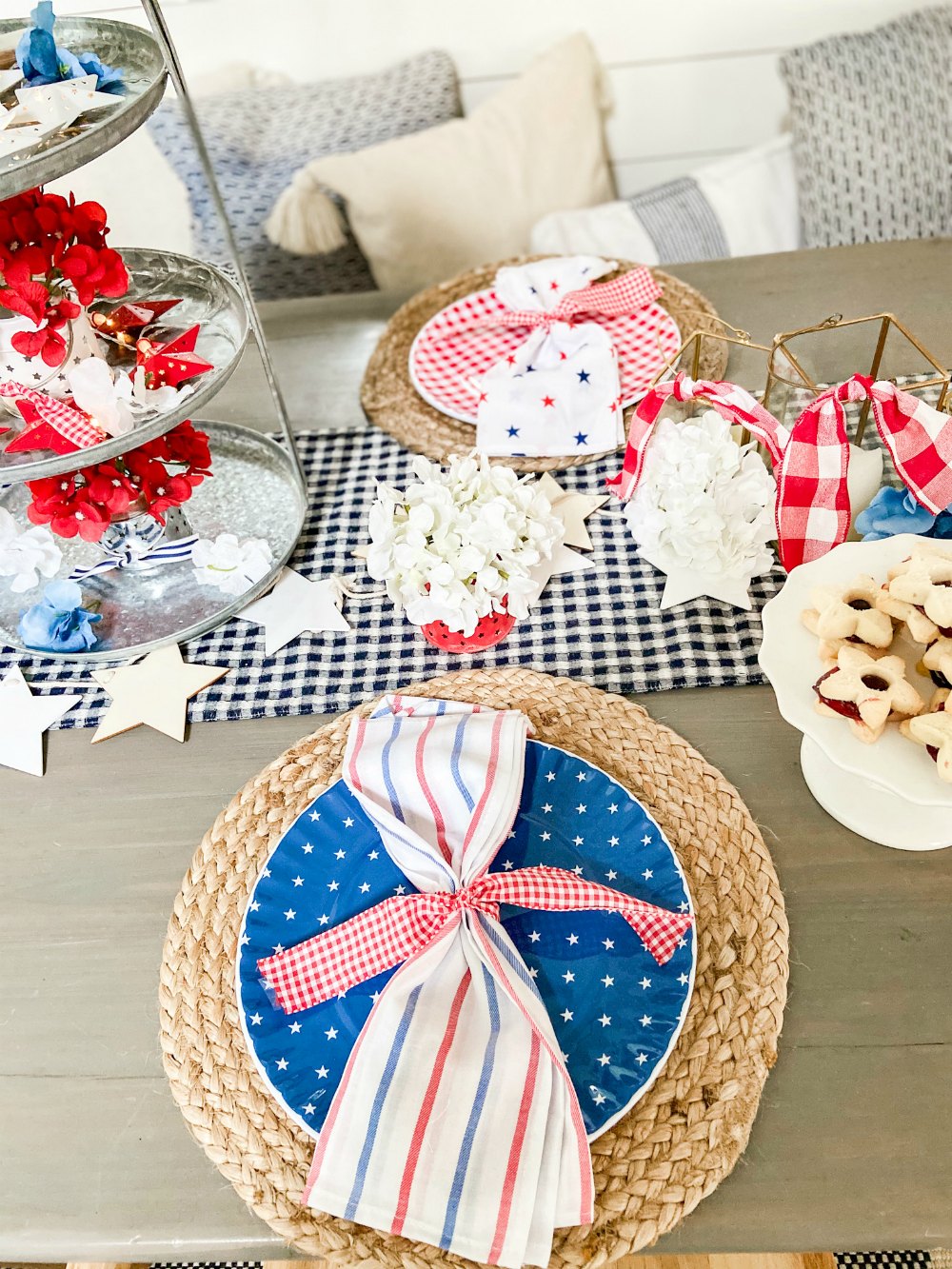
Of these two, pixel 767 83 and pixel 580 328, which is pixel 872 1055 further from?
pixel 767 83

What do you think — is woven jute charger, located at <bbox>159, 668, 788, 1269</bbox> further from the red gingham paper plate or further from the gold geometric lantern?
the red gingham paper plate

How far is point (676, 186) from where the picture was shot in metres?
1.75

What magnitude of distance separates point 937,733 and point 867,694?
1.8 inches

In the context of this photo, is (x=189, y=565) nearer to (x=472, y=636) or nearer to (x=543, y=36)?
(x=472, y=636)

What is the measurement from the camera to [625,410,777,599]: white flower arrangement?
82cm

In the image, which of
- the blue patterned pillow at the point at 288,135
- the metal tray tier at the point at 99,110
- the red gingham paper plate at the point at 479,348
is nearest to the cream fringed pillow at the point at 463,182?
the blue patterned pillow at the point at 288,135

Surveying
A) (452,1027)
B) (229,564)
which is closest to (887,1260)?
(452,1027)

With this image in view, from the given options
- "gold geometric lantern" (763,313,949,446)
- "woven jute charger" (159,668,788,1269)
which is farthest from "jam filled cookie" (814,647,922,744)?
"gold geometric lantern" (763,313,949,446)

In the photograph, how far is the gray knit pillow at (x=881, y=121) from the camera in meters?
1.66

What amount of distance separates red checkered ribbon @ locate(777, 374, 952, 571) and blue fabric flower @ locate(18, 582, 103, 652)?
0.66 meters

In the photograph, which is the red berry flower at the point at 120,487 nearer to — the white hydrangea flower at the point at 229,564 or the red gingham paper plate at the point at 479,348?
the white hydrangea flower at the point at 229,564

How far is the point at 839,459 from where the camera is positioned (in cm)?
76

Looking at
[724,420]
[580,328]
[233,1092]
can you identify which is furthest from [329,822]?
[580,328]

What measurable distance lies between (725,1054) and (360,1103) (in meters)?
0.24
